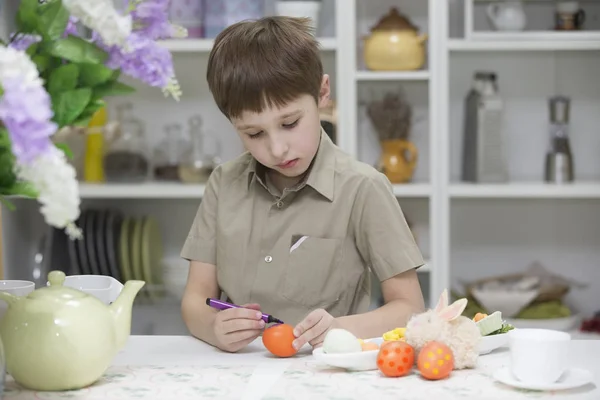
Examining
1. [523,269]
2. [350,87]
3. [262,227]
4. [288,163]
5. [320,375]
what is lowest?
[523,269]

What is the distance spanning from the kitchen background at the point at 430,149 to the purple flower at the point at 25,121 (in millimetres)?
1968

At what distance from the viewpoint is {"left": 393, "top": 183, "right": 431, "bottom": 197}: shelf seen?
2.84m

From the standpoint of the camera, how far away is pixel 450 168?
10.1ft

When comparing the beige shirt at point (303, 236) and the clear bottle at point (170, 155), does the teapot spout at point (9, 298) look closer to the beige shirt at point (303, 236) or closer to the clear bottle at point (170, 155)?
the beige shirt at point (303, 236)

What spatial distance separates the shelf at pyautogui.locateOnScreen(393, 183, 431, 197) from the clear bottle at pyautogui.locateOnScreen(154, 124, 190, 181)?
736mm

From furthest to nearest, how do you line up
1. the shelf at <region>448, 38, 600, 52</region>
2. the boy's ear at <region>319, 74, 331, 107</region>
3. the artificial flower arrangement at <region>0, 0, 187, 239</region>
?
the shelf at <region>448, 38, 600, 52</region> < the boy's ear at <region>319, 74, 331, 107</region> < the artificial flower arrangement at <region>0, 0, 187, 239</region>

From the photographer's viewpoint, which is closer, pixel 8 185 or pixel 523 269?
pixel 8 185

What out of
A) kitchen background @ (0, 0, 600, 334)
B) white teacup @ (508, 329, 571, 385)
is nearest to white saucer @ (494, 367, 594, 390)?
white teacup @ (508, 329, 571, 385)

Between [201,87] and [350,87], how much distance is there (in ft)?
1.94

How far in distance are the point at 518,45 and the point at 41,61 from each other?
6.97 feet

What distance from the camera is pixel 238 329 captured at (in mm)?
1290

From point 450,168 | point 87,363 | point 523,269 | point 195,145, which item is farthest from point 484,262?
point 87,363

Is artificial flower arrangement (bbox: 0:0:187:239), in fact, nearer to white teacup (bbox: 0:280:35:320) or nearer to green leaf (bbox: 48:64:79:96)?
green leaf (bbox: 48:64:79:96)

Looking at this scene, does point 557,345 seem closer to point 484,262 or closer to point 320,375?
point 320,375
